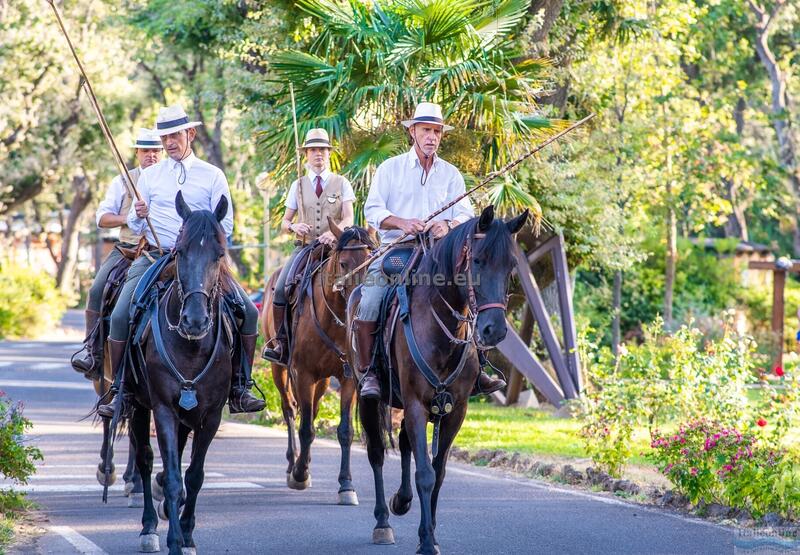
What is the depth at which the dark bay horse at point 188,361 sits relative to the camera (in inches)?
320

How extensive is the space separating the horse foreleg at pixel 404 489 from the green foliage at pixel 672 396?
3.32 meters

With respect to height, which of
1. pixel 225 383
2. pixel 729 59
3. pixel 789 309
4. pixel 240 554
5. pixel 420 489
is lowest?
pixel 240 554

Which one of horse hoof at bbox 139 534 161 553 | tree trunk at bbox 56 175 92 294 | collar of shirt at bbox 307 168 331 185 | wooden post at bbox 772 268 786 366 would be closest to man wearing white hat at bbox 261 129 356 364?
collar of shirt at bbox 307 168 331 185

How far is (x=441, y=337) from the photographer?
8734 millimetres

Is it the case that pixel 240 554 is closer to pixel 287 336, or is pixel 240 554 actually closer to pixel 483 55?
pixel 287 336

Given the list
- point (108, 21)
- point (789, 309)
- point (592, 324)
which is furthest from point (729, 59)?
point (108, 21)

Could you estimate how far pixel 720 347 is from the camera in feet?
42.2

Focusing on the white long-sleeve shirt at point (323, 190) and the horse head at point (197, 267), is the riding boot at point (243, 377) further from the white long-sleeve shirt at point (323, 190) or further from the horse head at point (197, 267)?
the white long-sleeve shirt at point (323, 190)

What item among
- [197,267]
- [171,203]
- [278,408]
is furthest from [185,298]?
[278,408]

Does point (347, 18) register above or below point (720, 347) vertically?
above

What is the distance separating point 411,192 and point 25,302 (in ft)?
101

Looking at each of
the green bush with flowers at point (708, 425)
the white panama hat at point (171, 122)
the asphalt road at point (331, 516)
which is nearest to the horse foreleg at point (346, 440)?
the asphalt road at point (331, 516)

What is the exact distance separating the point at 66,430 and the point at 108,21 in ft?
89.8

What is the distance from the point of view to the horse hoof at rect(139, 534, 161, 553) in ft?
28.3
